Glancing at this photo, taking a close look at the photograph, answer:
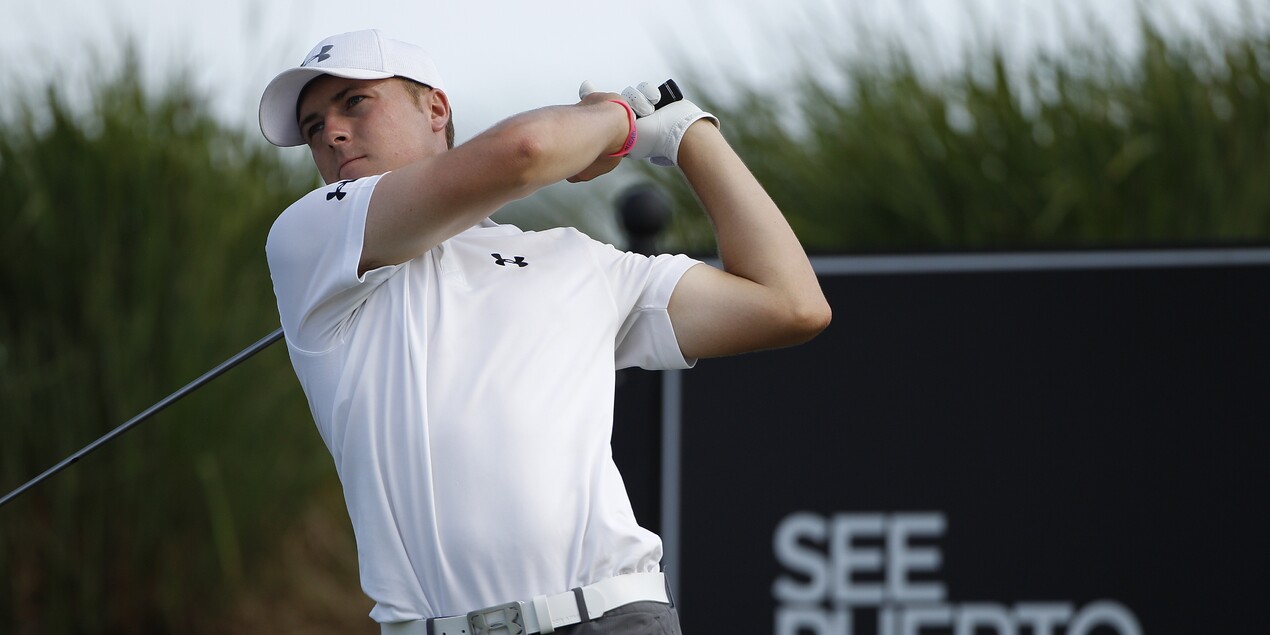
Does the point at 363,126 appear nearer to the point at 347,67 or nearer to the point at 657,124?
the point at 347,67

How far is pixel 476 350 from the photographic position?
7.16 feet

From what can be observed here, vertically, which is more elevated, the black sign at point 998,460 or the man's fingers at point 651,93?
the man's fingers at point 651,93

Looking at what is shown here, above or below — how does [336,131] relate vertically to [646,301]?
above

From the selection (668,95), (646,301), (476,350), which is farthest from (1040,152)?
(476,350)

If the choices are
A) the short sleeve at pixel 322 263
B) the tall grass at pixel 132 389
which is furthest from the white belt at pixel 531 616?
the tall grass at pixel 132 389

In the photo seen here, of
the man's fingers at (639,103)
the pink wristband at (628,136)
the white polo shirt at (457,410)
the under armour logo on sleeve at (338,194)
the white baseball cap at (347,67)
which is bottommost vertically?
the white polo shirt at (457,410)

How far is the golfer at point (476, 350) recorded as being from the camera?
2.10 m

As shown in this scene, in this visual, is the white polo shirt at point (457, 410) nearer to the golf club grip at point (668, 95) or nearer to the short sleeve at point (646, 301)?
the short sleeve at point (646, 301)

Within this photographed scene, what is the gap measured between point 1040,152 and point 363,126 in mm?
2787

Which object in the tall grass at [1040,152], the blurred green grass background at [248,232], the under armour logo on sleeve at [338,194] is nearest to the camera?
the under armour logo on sleeve at [338,194]

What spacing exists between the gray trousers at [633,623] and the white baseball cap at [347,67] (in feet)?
3.01

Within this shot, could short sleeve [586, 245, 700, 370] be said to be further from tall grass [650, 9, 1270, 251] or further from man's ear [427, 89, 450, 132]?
tall grass [650, 9, 1270, 251]

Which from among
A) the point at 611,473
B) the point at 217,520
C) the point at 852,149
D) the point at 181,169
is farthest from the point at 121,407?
the point at 611,473

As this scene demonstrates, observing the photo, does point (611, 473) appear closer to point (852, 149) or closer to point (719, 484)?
point (719, 484)
